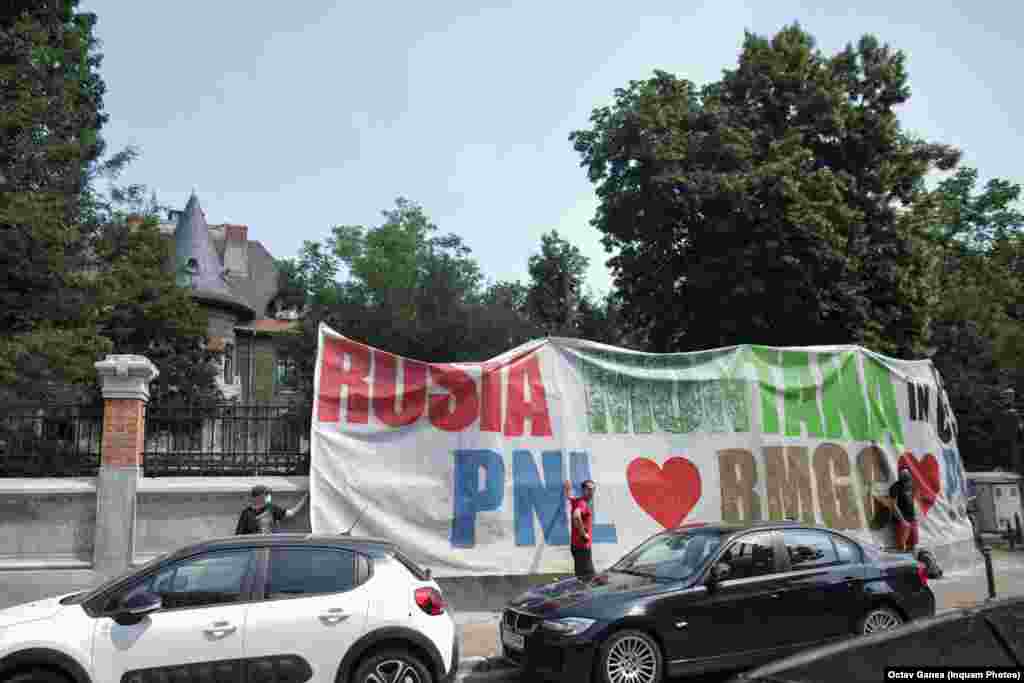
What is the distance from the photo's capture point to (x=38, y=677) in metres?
5.76

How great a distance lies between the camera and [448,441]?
11383 millimetres

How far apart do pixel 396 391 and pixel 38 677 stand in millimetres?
6101

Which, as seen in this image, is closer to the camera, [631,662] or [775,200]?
[631,662]

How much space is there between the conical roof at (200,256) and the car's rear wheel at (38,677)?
4196 cm

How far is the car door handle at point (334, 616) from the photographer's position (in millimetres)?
6230

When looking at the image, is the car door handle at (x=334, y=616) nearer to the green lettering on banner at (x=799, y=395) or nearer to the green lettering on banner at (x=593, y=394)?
the green lettering on banner at (x=593, y=394)

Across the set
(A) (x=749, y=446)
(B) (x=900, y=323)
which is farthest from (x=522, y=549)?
(B) (x=900, y=323)

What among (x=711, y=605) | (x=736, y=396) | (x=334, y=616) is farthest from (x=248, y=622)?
(x=736, y=396)

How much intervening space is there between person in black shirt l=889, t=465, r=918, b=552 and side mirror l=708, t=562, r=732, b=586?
26.6 ft

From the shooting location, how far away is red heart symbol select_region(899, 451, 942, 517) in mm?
15203

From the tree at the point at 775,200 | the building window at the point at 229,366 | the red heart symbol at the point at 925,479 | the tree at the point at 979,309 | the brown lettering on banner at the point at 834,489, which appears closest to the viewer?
the brown lettering on banner at the point at 834,489

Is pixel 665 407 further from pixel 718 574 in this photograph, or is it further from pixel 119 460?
pixel 119 460

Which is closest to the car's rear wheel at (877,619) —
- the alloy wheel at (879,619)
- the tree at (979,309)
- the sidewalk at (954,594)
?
the alloy wheel at (879,619)

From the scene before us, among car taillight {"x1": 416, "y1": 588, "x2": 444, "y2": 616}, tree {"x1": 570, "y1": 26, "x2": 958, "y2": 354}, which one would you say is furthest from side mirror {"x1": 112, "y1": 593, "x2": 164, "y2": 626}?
tree {"x1": 570, "y1": 26, "x2": 958, "y2": 354}
